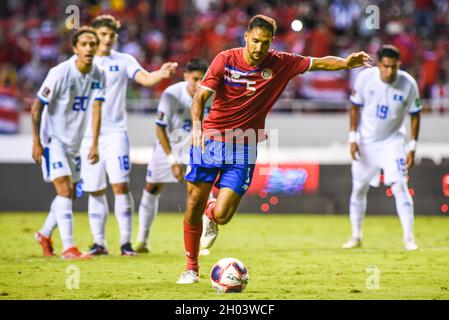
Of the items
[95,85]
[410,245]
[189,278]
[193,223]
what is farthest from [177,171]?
[410,245]

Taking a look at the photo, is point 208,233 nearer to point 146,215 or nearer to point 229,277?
point 229,277

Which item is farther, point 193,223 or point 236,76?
point 193,223

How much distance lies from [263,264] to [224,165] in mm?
1998

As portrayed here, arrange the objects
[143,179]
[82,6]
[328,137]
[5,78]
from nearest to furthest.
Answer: [143,179], [328,137], [5,78], [82,6]

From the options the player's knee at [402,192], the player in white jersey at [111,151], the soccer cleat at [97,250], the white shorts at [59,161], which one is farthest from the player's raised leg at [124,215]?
the player's knee at [402,192]

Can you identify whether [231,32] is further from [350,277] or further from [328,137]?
[350,277]

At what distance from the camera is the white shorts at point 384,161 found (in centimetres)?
1216

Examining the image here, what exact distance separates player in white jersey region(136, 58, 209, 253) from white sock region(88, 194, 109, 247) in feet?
1.95

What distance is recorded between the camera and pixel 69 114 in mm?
11117

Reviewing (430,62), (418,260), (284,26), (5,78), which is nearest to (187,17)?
(284,26)

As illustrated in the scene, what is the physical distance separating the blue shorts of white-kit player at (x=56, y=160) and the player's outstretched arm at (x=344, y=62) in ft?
10.7
